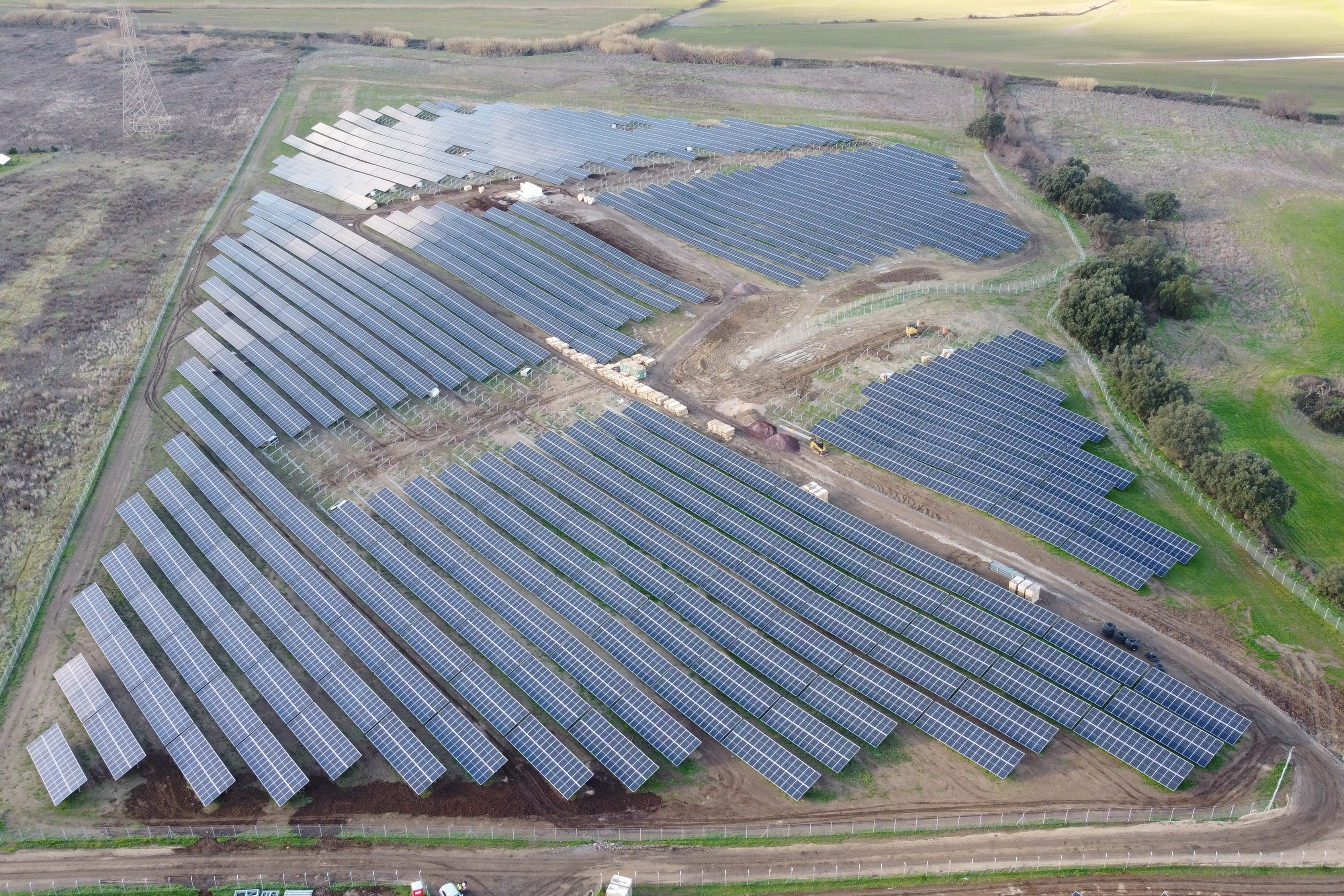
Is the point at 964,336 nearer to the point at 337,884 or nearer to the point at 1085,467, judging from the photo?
the point at 1085,467

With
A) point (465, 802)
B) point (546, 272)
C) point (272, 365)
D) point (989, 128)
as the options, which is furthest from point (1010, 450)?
point (989, 128)

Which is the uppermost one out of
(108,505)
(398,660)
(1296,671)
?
(1296,671)

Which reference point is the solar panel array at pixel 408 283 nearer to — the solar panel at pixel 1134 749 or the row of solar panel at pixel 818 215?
the row of solar panel at pixel 818 215

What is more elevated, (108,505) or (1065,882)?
(1065,882)

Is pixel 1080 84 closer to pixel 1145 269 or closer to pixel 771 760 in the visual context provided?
pixel 1145 269

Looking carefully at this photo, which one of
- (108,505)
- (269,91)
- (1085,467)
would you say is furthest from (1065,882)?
(269,91)

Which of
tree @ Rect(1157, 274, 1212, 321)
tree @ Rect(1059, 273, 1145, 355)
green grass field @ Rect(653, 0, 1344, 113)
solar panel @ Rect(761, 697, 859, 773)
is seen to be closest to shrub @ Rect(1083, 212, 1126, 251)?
tree @ Rect(1157, 274, 1212, 321)
